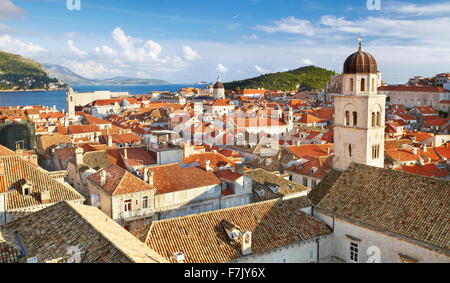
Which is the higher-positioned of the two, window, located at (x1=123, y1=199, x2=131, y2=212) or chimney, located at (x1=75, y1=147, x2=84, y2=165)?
chimney, located at (x1=75, y1=147, x2=84, y2=165)

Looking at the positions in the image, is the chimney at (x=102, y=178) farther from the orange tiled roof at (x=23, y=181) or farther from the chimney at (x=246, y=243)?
the chimney at (x=246, y=243)

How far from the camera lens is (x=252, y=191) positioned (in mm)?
31016

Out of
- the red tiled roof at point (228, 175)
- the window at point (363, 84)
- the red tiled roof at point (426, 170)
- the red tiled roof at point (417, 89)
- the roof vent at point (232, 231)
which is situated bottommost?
the red tiled roof at point (426, 170)

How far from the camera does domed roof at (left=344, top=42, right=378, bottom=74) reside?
28.9 metres

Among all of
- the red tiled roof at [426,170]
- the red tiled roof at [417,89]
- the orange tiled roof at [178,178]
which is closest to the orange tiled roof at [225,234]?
the orange tiled roof at [178,178]

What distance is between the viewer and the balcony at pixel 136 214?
24.9 m

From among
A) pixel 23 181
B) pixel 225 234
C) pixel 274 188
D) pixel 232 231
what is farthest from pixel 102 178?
pixel 274 188

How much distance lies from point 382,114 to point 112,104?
125 m

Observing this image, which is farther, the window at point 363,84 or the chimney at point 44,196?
the window at point 363,84

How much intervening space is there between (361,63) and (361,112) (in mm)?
3549

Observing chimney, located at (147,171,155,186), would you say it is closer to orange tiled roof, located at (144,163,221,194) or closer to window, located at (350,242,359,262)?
orange tiled roof, located at (144,163,221,194)

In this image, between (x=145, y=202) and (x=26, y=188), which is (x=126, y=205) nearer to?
(x=145, y=202)

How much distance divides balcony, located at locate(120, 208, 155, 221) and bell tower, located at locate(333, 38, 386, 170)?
15242 mm

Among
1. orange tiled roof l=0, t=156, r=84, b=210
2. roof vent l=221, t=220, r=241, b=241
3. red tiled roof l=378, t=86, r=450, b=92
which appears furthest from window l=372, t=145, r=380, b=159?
red tiled roof l=378, t=86, r=450, b=92
